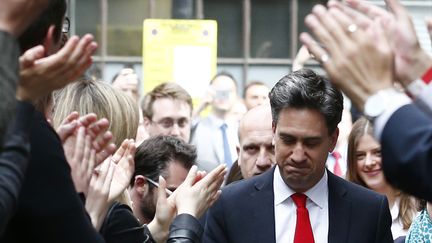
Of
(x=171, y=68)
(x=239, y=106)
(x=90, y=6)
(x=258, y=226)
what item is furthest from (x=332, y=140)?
(x=90, y=6)

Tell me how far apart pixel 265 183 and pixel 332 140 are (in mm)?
409

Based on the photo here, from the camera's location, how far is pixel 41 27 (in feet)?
11.3

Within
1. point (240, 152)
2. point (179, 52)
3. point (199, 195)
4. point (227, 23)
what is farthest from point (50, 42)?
point (227, 23)

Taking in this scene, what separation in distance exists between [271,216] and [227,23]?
48.1ft

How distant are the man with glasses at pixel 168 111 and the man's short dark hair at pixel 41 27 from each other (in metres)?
6.15

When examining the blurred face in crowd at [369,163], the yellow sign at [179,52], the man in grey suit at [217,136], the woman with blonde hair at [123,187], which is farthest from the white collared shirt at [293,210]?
the yellow sign at [179,52]

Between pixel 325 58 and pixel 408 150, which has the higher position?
pixel 325 58

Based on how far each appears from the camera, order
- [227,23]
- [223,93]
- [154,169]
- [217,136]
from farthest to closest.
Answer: [227,23] < [223,93] < [217,136] < [154,169]

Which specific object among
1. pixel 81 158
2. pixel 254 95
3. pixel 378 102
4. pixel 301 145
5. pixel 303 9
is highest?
pixel 303 9

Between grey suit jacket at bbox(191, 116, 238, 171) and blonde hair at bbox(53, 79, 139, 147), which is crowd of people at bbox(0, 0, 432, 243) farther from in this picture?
grey suit jacket at bbox(191, 116, 238, 171)

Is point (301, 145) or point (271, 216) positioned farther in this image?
point (301, 145)

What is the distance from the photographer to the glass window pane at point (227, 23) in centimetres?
Result: 1969

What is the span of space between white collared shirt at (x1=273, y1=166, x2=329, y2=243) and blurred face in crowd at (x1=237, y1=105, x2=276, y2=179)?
137cm

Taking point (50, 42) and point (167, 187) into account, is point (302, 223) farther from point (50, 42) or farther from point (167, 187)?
point (50, 42)
